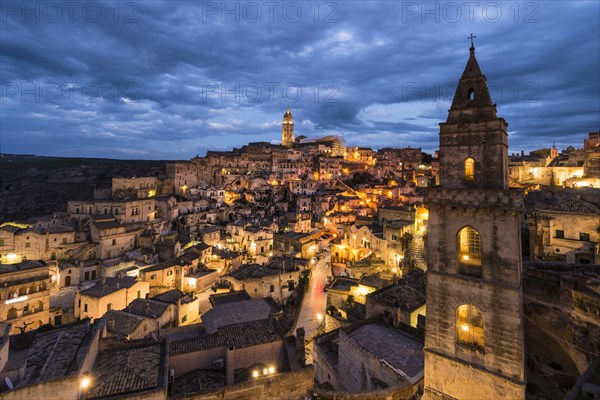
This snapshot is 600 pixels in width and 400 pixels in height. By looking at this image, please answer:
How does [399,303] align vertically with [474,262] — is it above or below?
below

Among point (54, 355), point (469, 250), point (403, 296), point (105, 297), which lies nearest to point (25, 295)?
point (105, 297)

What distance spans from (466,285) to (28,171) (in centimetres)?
12600

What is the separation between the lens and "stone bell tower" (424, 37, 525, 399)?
34.9 feet

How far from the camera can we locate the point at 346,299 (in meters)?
27.9

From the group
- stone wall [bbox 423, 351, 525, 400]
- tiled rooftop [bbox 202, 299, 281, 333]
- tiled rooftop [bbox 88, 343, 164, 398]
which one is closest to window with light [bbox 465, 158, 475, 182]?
stone wall [bbox 423, 351, 525, 400]

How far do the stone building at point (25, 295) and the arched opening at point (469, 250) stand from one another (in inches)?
1385

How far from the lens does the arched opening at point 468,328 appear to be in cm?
1181

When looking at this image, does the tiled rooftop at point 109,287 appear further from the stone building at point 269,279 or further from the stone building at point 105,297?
the stone building at point 269,279

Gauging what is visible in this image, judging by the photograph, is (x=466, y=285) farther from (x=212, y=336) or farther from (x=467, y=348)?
(x=212, y=336)

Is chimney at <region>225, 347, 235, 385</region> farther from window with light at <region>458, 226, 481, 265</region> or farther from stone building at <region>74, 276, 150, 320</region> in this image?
stone building at <region>74, 276, 150, 320</region>

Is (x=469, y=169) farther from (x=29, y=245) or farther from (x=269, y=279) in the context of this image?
→ (x=29, y=245)

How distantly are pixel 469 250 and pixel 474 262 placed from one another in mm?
498

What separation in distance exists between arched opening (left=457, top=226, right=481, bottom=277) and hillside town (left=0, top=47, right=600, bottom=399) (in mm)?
58

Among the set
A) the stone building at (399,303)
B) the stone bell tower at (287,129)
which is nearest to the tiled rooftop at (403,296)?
the stone building at (399,303)
